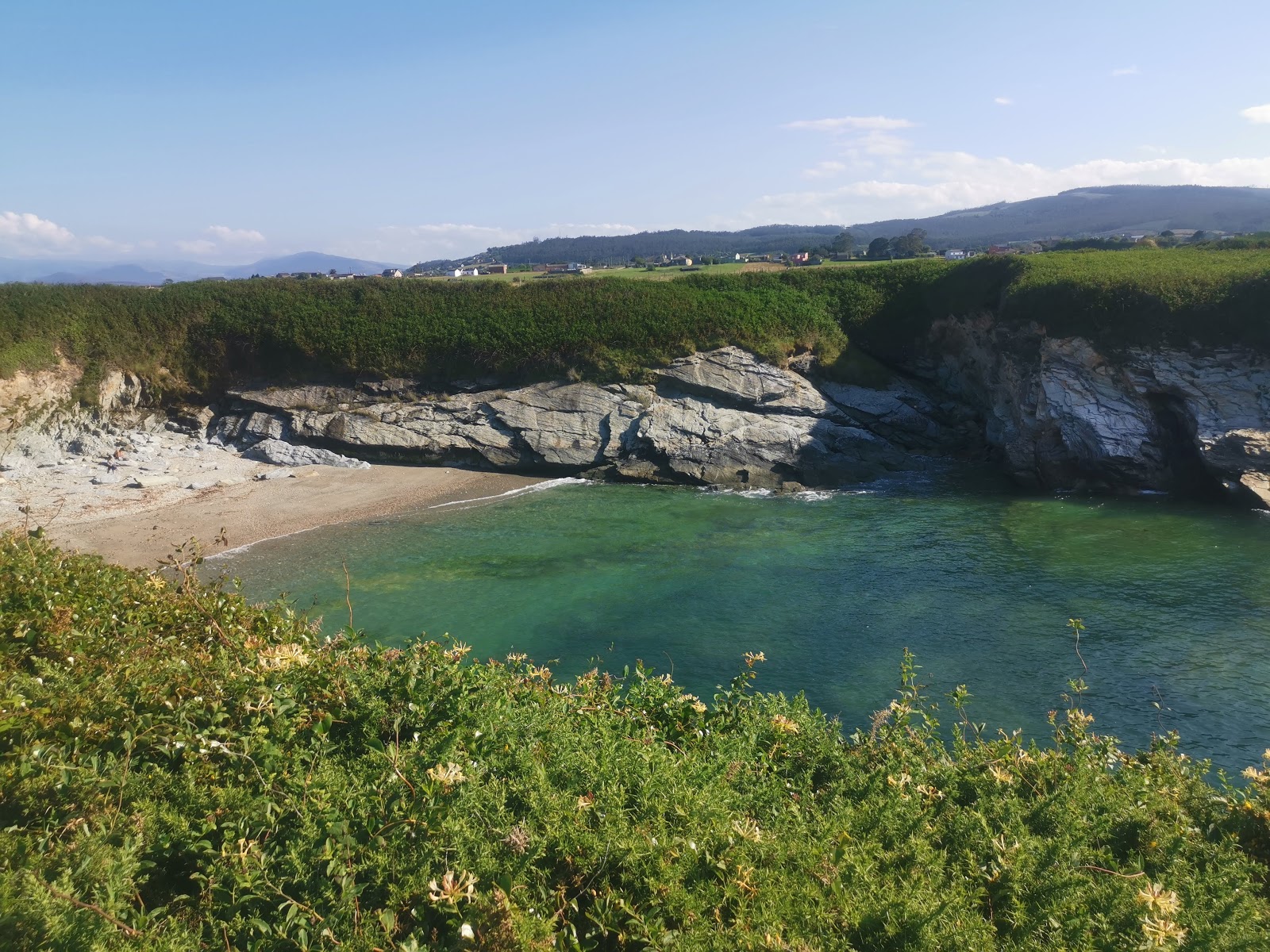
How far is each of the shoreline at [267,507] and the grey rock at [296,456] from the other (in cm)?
69

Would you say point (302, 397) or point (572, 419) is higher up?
point (302, 397)

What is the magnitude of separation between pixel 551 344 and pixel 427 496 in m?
9.90

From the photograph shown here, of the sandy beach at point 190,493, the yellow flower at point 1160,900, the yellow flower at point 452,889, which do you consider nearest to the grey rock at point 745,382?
the sandy beach at point 190,493

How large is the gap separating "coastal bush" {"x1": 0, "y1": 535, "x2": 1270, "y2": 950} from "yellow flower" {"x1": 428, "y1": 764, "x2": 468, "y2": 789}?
0.01 meters

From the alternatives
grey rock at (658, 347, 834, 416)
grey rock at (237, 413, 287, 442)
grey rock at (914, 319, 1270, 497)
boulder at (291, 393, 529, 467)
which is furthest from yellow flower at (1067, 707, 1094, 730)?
grey rock at (237, 413, 287, 442)

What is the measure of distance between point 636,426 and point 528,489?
210 inches

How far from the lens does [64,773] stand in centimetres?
385

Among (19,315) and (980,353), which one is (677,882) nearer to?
(980,353)

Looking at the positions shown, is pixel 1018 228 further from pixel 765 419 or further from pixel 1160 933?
pixel 1160 933

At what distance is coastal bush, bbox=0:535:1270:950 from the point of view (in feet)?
11.6

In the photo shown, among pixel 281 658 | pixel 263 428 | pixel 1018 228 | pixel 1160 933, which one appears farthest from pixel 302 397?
pixel 1018 228

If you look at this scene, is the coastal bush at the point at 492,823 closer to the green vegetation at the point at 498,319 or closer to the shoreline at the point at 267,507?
the shoreline at the point at 267,507

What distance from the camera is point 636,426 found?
32.3 meters

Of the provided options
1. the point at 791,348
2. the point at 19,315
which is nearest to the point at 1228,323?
the point at 791,348
